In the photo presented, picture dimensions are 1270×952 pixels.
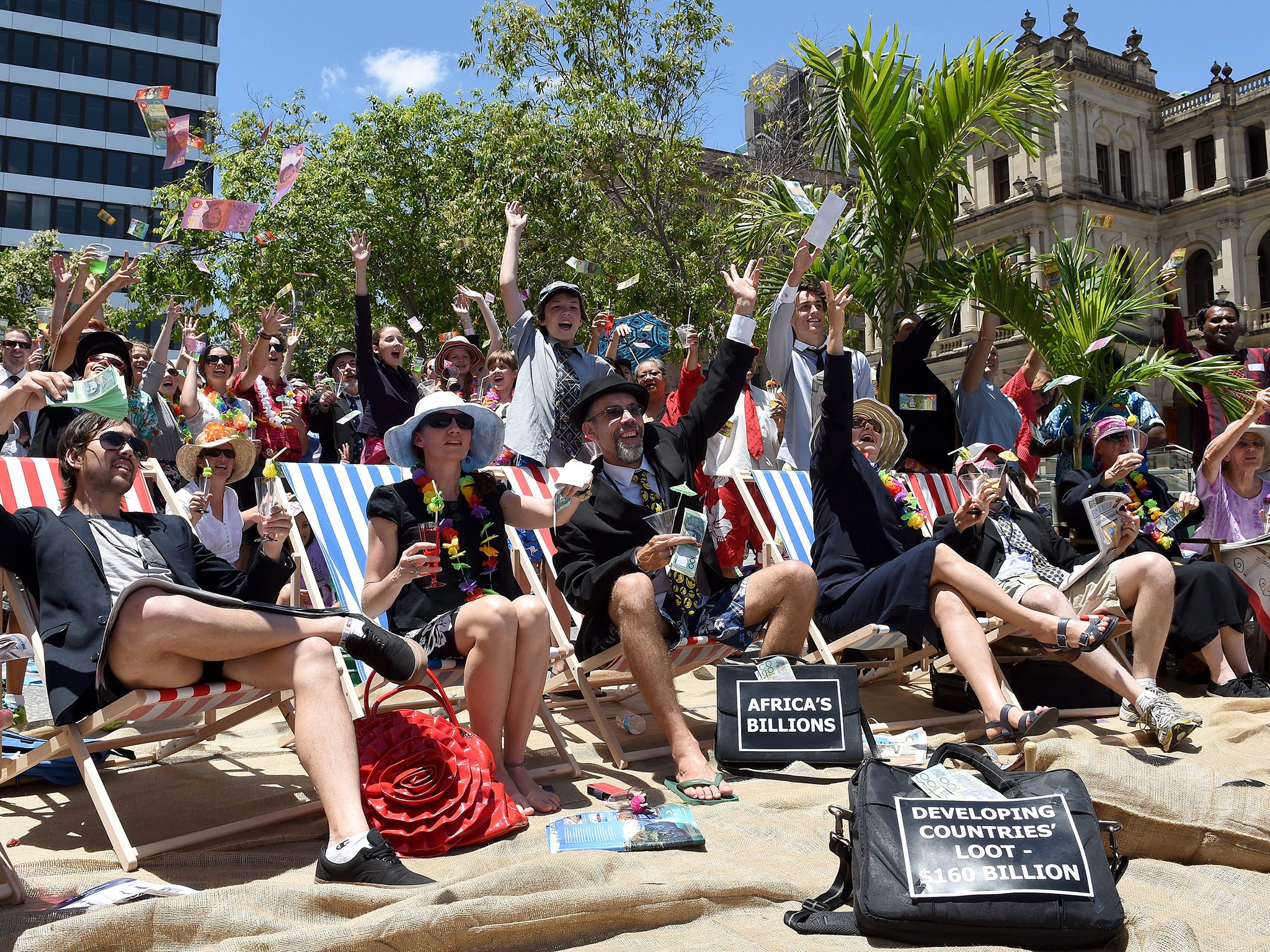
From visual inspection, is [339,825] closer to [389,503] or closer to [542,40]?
[389,503]

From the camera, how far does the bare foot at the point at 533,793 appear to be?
3.30 meters

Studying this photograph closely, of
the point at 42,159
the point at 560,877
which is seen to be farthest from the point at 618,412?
the point at 42,159

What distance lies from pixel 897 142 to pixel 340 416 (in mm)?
4451

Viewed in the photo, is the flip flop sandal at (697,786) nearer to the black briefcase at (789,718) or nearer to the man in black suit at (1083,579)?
the black briefcase at (789,718)

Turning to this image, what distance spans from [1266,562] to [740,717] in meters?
3.14

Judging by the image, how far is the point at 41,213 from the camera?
43.4 metres

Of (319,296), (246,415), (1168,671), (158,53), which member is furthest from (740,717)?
(158,53)

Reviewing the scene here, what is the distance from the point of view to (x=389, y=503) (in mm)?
3682

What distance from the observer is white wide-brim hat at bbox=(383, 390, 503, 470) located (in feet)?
12.6

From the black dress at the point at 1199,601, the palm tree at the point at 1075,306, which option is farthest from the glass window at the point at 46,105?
the black dress at the point at 1199,601

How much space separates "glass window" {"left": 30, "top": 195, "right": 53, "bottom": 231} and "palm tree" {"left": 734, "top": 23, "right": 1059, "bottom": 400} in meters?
44.9

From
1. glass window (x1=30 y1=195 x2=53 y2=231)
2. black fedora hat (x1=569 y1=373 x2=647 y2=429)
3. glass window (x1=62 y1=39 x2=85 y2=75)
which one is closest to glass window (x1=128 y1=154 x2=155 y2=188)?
glass window (x1=30 y1=195 x2=53 y2=231)

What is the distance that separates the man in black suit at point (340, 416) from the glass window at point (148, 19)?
4606cm

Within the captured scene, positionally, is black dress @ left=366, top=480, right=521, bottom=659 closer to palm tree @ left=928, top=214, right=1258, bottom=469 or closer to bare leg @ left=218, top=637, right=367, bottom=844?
bare leg @ left=218, top=637, right=367, bottom=844
